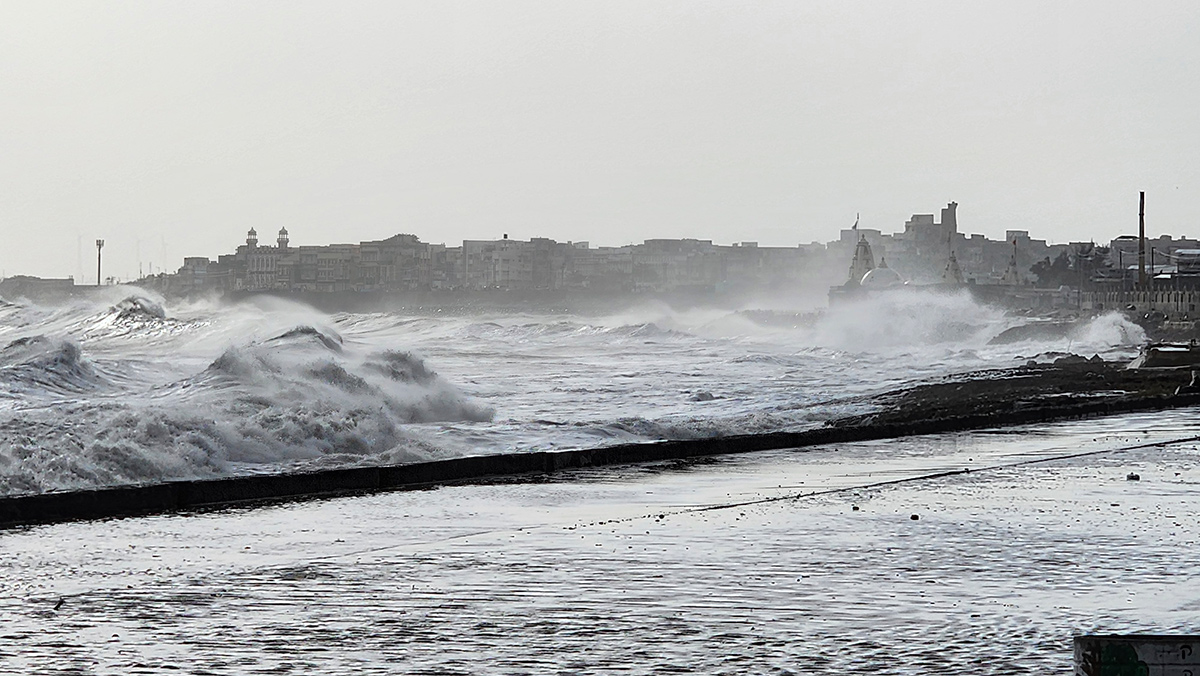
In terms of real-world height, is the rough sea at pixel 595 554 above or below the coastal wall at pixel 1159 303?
below

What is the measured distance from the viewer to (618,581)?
23.0ft

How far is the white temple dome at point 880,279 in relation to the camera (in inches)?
5487

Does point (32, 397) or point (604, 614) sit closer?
point (604, 614)

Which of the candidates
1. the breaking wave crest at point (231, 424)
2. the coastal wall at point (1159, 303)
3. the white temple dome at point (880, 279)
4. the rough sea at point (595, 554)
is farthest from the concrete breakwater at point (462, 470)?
the white temple dome at point (880, 279)

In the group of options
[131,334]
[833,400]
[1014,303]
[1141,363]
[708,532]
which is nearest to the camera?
[708,532]

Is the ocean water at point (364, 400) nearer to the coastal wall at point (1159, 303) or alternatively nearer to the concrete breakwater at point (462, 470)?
the concrete breakwater at point (462, 470)

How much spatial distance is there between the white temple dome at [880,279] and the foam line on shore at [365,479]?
12351 cm

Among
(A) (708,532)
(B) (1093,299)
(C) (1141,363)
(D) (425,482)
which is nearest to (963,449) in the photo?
(D) (425,482)

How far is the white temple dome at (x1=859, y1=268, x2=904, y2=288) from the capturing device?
139375mm

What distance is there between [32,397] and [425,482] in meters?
16.1

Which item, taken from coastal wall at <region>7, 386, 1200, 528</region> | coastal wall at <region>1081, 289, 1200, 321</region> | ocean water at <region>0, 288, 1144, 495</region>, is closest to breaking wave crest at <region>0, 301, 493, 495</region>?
ocean water at <region>0, 288, 1144, 495</region>

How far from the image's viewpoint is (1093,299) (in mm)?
130375

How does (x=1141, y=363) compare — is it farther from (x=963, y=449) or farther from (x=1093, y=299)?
(x=1093, y=299)

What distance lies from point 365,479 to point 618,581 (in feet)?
15.0
